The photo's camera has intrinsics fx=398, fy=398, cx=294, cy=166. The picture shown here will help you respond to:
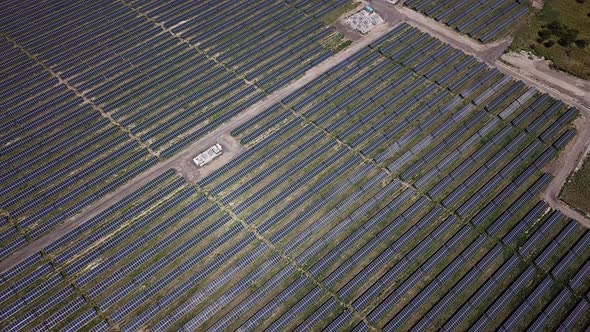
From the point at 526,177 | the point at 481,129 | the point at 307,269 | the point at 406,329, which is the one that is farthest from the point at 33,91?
the point at 526,177

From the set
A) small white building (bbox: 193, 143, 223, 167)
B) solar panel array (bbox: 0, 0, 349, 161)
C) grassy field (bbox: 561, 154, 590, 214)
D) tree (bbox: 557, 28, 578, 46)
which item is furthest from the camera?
tree (bbox: 557, 28, 578, 46)

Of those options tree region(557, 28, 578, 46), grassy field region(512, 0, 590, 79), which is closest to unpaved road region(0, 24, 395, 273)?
grassy field region(512, 0, 590, 79)

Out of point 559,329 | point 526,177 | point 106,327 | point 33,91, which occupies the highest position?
point 526,177

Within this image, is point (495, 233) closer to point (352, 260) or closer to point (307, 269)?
point (352, 260)

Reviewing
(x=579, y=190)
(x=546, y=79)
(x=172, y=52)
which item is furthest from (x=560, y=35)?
(x=172, y=52)

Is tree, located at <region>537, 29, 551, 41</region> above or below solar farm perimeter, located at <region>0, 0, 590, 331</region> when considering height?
above

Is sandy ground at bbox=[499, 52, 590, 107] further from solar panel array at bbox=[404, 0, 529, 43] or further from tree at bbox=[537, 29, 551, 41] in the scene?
solar panel array at bbox=[404, 0, 529, 43]

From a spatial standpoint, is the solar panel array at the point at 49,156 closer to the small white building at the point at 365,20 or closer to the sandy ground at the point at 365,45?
the sandy ground at the point at 365,45
